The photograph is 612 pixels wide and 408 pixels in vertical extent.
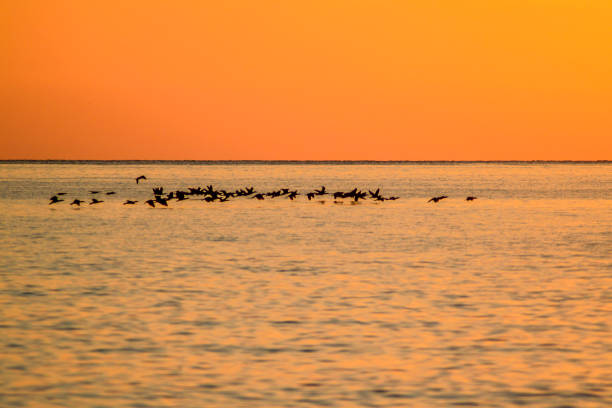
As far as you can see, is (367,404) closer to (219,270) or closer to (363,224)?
(219,270)

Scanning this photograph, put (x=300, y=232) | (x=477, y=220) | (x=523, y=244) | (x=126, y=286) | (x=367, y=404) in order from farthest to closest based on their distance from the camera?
(x=477, y=220) < (x=300, y=232) < (x=523, y=244) < (x=126, y=286) < (x=367, y=404)

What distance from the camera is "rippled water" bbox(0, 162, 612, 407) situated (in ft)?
39.2

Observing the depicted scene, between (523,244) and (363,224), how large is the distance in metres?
12.9

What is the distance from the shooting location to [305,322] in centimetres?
1684

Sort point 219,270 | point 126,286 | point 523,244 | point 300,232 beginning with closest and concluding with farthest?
point 126,286
point 219,270
point 523,244
point 300,232

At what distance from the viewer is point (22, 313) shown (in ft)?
59.0

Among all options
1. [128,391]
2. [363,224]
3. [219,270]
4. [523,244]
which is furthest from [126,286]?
[363,224]

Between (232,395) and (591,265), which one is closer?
(232,395)

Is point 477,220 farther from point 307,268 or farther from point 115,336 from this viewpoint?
point 115,336

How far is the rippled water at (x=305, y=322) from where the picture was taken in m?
12.0

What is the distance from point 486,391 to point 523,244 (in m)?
23.4

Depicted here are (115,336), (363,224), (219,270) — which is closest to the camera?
(115,336)

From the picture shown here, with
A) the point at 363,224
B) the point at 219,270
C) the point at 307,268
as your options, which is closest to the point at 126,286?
the point at 219,270

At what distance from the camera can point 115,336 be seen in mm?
15586
